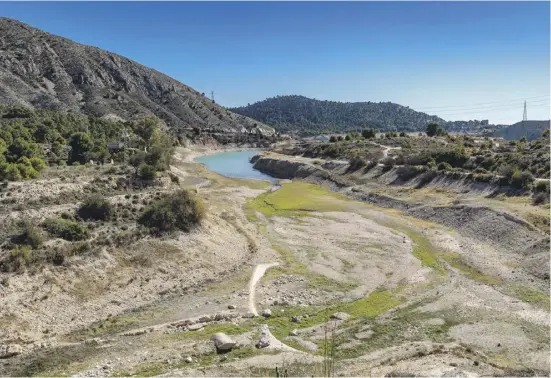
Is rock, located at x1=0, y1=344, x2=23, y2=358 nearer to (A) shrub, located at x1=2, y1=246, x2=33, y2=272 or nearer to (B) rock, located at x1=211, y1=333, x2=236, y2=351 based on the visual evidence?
(A) shrub, located at x1=2, y1=246, x2=33, y2=272

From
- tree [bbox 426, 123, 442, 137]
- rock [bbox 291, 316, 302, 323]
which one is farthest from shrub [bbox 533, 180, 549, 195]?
tree [bbox 426, 123, 442, 137]

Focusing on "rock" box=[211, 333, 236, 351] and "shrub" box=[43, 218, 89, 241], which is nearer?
"rock" box=[211, 333, 236, 351]

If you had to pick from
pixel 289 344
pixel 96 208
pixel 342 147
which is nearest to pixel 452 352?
pixel 289 344

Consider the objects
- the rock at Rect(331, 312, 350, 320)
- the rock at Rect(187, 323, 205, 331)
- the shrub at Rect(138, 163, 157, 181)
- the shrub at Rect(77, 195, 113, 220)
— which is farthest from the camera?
the shrub at Rect(138, 163, 157, 181)

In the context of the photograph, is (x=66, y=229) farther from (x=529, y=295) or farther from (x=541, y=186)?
(x=541, y=186)

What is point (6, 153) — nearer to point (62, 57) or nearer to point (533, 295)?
point (533, 295)

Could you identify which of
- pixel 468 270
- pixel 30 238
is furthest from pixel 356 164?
pixel 30 238

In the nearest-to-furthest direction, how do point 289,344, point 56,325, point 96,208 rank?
point 289,344, point 56,325, point 96,208
